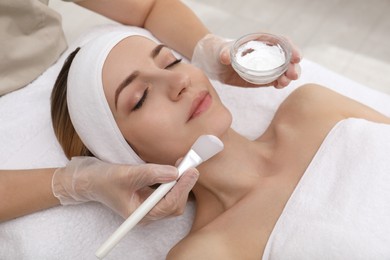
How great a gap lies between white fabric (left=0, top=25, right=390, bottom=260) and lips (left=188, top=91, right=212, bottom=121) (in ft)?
1.08

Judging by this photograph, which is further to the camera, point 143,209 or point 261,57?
point 261,57

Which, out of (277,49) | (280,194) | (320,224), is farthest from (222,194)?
(277,49)

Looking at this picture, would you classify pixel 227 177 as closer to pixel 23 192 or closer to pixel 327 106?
pixel 327 106

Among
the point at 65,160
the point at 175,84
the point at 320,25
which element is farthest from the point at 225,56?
the point at 320,25

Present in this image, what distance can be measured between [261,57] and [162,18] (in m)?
0.57

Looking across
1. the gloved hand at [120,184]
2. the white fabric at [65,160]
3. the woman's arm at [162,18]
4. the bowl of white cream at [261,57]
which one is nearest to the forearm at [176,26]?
the woman's arm at [162,18]

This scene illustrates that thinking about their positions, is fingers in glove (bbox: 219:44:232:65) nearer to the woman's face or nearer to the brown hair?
the woman's face

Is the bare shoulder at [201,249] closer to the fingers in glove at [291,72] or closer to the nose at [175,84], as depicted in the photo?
the nose at [175,84]

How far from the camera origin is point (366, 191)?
1.10 meters

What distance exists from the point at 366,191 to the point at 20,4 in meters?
1.11

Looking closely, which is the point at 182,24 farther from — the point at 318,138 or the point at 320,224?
the point at 320,224

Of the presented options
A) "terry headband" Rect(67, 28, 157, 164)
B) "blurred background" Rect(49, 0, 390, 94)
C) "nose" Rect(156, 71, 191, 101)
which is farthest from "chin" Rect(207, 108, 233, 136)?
"blurred background" Rect(49, 0, 390, 94)

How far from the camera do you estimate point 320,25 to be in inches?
84.8

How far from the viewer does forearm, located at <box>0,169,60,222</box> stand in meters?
1.24
